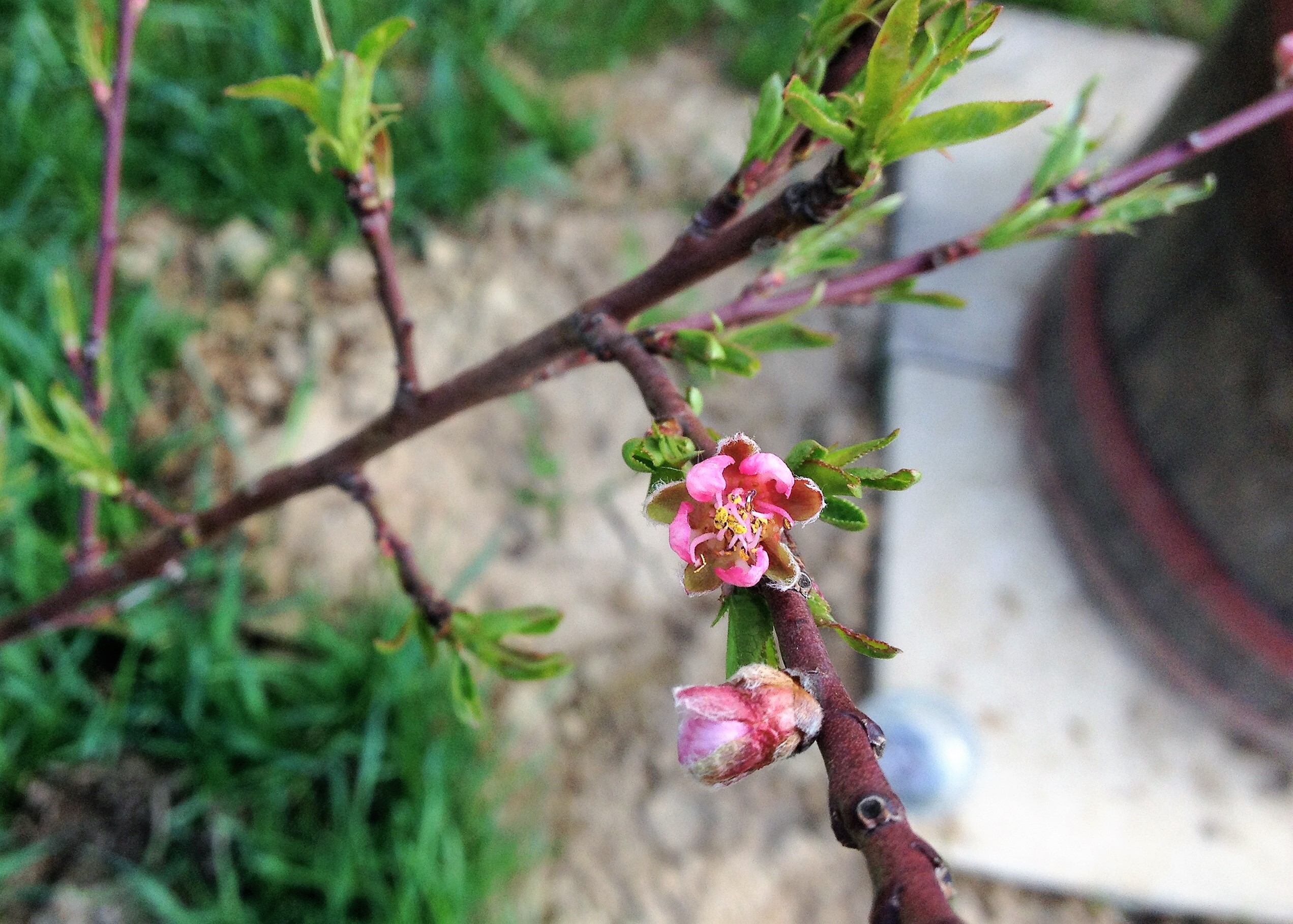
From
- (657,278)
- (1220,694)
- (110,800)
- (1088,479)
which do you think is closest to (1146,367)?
(1088,479)

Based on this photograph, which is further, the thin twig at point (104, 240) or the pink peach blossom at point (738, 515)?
the thin twig at point (104, 240)

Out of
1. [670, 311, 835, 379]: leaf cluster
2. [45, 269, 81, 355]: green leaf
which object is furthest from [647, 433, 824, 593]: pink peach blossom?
[45, 269, 81, 355]: green leaf

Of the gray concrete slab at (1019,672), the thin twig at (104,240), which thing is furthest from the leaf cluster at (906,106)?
the gray concrete slab at (1019,672)

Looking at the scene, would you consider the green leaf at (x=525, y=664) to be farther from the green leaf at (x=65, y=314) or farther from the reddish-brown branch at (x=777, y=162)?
the green leaf at (x=65, y=314)

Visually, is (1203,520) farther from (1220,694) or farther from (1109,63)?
(1109,63)

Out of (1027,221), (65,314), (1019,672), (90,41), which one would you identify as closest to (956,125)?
(1027,221)

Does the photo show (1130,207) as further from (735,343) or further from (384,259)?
(384,259)
